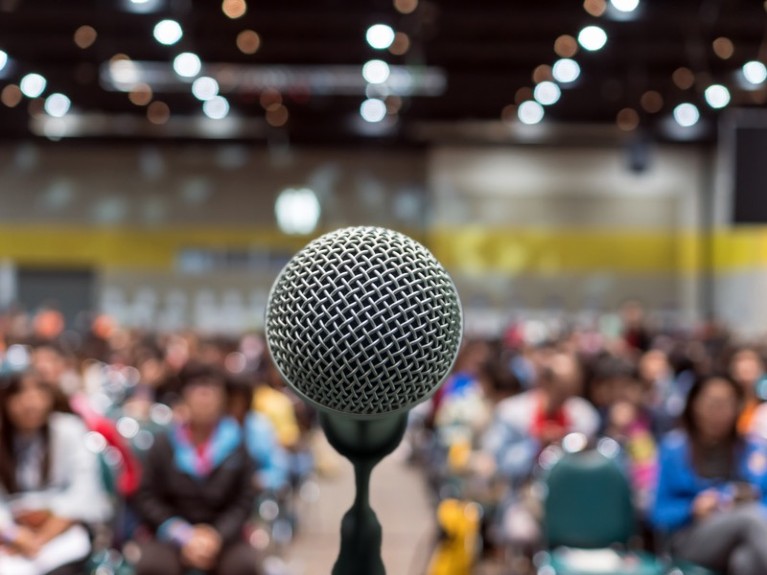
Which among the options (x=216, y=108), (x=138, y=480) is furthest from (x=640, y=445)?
(x=216, y=108)

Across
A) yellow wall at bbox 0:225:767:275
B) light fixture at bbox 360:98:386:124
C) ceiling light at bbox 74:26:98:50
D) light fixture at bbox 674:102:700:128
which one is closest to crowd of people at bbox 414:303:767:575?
ceiling light at bbox 74:26:98:50

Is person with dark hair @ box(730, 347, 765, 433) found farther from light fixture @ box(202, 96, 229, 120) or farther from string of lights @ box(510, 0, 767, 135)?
light fixture @ box(202, 96, 229, 120)

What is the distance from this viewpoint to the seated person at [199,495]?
4.94 metres

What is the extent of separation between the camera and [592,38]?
13.7 meters

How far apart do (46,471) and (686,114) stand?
16631mm

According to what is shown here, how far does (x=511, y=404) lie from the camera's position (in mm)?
6434

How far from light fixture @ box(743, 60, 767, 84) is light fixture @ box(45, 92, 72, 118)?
427 inches

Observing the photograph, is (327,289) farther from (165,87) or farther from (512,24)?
(165,87)

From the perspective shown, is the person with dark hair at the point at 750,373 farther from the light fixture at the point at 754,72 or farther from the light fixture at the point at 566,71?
the light fixture at the point at 754,72

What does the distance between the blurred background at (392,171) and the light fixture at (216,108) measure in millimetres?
94

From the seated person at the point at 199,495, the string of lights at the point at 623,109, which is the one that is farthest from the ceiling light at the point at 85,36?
the seated person at the point at 199,495

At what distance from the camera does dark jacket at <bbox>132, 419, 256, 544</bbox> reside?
5.01 metres

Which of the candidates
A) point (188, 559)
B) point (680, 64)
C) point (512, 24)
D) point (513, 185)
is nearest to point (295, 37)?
point (512, 24)

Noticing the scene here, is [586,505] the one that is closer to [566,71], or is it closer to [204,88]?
[566,71]
